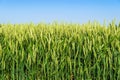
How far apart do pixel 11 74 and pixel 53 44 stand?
1001 millimetres

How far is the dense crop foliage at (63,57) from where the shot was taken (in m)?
5.27

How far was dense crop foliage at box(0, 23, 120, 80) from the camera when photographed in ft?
17.3

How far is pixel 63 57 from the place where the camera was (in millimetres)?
5305

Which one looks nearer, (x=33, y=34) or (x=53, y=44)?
(x=53, y=44)

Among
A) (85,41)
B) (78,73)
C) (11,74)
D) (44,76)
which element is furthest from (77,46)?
(11,74)

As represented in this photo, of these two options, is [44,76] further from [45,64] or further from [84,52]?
[84,52]

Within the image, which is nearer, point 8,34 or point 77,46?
point 77,46

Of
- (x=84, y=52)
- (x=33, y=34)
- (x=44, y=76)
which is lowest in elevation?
(x=44, y=76)

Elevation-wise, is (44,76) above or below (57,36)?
below

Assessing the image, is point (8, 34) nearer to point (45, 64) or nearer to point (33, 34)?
point (33, 34)

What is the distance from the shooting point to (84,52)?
527 cm

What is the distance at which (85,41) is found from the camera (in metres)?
5.38

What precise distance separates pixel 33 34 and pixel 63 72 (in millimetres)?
1041

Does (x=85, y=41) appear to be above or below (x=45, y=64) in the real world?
above
